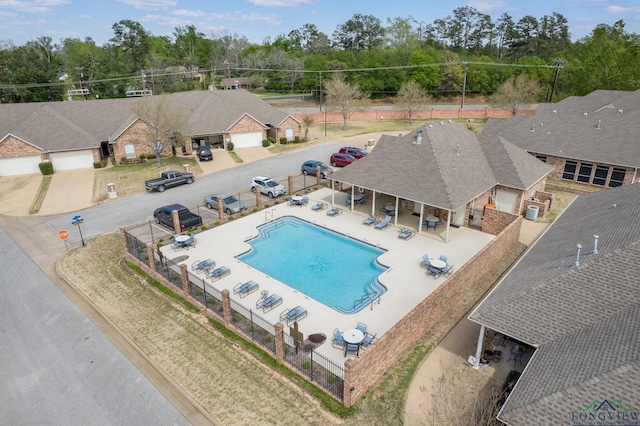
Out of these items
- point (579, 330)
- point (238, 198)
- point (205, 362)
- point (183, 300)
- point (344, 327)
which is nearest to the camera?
point (579, 330)

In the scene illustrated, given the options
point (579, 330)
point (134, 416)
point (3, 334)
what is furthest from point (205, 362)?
point (579, 330)

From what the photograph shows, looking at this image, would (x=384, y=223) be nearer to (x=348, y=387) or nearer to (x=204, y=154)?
(x=348, y=387)

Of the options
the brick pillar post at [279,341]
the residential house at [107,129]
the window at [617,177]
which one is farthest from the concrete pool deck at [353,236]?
the residential house at [107,129]

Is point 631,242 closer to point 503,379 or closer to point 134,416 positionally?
point 503,379

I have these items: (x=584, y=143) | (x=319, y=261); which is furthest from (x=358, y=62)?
(x=319, y=261)

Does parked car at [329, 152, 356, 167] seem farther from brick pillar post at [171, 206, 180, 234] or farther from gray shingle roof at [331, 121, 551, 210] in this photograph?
Result: brick pillar post at [171, 206, 180, 234]

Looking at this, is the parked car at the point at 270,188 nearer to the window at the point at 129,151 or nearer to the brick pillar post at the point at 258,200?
the brick pillar post at the point at 258,200

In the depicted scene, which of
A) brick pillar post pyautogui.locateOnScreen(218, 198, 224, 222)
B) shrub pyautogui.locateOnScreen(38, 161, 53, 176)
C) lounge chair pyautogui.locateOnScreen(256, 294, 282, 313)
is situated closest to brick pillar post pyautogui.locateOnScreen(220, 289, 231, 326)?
lounge chair pyautogui.locateOnScreen(256, 294, 282, 313)
